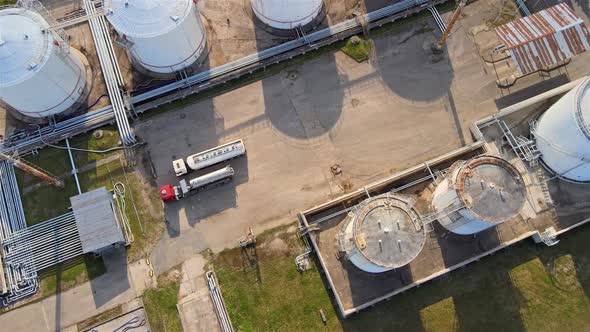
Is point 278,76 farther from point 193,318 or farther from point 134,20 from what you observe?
point 193,318

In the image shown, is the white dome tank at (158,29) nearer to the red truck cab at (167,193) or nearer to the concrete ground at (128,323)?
the red truck cab at (167,193)

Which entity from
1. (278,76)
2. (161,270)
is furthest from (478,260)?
(161,270)

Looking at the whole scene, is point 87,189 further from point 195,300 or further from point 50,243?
point 195,300

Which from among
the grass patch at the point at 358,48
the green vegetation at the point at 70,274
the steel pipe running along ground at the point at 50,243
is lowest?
the green vegetation at the point at 70,274

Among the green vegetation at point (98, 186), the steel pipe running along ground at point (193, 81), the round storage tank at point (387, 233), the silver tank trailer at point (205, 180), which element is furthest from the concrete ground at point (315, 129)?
the round storage tank at point (387, 233)

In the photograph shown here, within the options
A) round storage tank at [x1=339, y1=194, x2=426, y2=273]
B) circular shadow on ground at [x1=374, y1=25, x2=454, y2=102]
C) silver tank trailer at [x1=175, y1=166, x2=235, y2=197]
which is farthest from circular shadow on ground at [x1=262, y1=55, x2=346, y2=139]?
round storage tank at [x1=339, y1=194, x2=426, y2=273]

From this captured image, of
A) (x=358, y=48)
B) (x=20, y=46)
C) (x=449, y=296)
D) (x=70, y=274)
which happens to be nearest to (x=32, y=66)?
(x=20, y=46)
